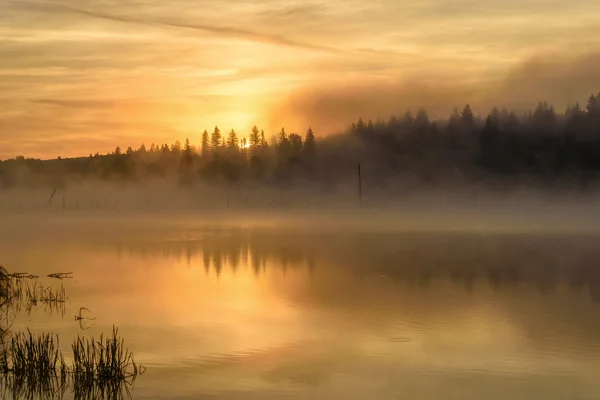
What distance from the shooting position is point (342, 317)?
2381 cm

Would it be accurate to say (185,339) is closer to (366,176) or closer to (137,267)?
(137,267)

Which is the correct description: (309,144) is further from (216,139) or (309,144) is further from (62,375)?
(62,375)

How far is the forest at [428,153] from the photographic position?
144m

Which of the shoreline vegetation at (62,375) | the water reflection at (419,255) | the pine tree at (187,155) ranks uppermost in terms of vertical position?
the pine tree at (187,155)

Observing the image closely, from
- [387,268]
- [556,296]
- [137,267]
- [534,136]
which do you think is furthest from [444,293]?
[534,136]

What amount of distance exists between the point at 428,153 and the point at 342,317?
472 ft

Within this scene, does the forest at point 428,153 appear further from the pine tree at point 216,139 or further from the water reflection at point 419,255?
the water reflection at point 419,255

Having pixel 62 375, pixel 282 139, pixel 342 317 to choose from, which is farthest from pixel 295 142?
pixel 62 375

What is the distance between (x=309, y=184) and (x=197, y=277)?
139m

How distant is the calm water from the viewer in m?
15.9

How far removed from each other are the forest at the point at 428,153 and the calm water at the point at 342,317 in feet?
325

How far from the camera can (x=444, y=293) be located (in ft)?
95.2

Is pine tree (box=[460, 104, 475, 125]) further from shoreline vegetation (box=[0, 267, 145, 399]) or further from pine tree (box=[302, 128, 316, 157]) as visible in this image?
shoreline vegetation (box=[0, 267, 145, 399])

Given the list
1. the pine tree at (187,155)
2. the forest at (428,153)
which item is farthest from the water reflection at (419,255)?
the pine tree at (187,155)
